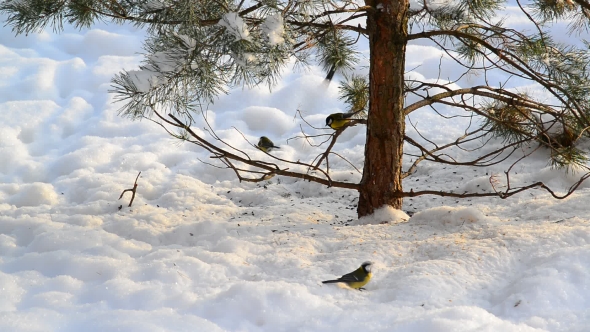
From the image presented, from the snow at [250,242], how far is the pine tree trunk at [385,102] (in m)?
0.17

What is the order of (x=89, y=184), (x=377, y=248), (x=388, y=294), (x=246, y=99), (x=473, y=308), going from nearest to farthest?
1. (x=473, y=308)
2. (x=388, y=294)
3. (x=377, y=248)
4. (x=89, y=184)
5. (x=246, y=99)

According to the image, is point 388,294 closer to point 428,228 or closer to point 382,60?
point 428,228

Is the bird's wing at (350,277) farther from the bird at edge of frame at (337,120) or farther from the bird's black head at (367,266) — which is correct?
the bird at edge of frame at (337,120)

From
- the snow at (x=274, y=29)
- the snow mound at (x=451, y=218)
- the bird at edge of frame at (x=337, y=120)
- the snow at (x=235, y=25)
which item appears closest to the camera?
the snow at (x=274, y=29)

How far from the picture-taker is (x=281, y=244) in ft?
9.73

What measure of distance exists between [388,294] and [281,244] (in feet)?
2.75

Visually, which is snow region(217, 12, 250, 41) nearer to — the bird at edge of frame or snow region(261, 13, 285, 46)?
snow region(261, 13, 285, 46)

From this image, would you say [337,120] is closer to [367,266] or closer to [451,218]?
[451,218]

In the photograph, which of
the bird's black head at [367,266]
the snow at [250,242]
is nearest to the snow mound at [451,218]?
the snow at [250,242]

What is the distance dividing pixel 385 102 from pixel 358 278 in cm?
134

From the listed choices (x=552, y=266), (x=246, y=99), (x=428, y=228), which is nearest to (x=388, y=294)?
(x=552, y=266)

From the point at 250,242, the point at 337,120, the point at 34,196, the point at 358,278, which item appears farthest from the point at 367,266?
the point at 34,196

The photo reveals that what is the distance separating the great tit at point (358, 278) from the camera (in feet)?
7.47

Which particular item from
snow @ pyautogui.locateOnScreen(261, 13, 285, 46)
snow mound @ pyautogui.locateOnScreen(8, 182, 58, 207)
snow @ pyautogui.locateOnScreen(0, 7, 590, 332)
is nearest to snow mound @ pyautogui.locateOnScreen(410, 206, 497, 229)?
snow @ pyautogui.locateOnScreen(0, 7, 590, 332)
